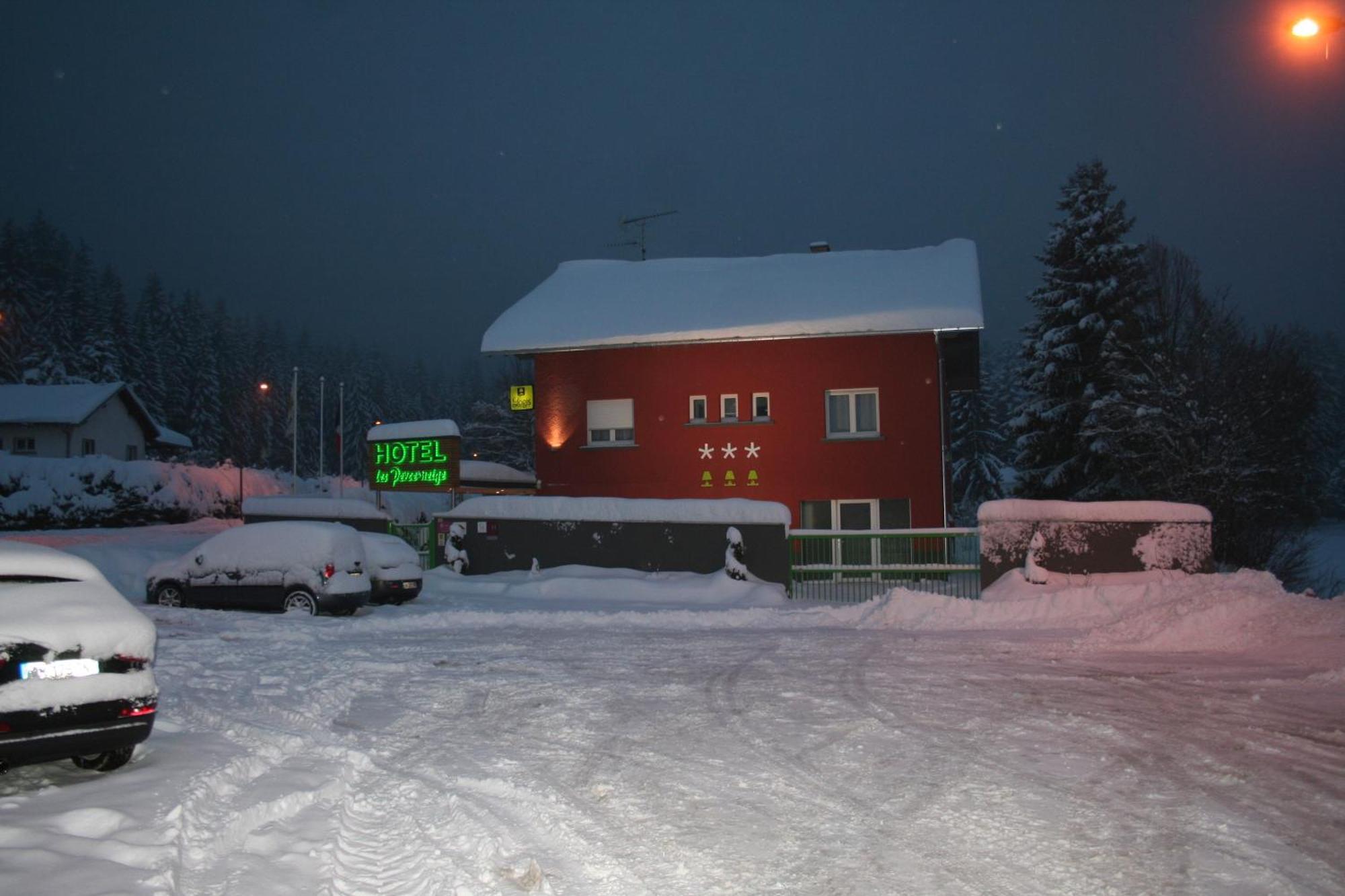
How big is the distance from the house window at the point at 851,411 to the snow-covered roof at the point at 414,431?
1063 cm

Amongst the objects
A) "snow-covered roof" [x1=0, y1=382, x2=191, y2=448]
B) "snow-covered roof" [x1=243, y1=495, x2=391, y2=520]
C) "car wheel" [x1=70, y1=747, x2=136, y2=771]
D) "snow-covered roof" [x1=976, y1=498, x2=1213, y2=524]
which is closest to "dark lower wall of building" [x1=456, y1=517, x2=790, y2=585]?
"snow-covered roof" [x1=243, y1=495, x2=391, y2=520]

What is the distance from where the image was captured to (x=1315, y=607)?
1468cm

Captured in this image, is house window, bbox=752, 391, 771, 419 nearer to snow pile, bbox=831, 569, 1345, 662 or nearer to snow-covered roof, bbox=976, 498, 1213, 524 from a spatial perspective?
snow-covered roof, bbox=976, 498, 1213, 524

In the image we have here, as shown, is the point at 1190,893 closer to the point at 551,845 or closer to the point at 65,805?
the point at 551,845

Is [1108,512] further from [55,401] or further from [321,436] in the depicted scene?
[55,401]

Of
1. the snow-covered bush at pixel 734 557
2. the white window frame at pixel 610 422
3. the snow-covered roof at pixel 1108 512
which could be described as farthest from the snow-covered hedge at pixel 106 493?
the snow-covered roof at pixel 1108 512

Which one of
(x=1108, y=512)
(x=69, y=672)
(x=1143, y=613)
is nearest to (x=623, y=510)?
(x=1108, y=512)

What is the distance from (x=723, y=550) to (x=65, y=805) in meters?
17.3

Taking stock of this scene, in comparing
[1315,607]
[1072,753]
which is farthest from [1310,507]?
[1072,753]

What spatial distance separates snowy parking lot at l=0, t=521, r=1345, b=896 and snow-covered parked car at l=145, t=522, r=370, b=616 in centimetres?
290

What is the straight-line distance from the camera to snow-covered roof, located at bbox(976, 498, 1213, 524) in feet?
65.6

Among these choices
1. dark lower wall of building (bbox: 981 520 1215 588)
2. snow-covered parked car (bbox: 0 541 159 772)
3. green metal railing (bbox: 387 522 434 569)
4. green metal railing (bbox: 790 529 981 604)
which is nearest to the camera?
snow-covered parked car (bbox: 0 541 159 772)

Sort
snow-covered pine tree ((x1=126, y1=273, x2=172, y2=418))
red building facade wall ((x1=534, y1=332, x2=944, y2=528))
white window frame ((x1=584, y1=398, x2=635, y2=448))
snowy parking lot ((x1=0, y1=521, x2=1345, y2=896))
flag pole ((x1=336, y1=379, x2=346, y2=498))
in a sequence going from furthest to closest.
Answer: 1. snow-covered pine tree ((x1=126, y1=273, x2=172, y2=418))
2. flag pole ((x1=336, y1=379, x2=346, y2=498))
3. white window frame ((x1=584, y1=398, x2=635, y2=448))
4. red building facade wall ((x1=534, y1=332, x2=944, y2=528))
5. snowy parking lot ((x1=0, y1=521, x2=1345, y2=896))

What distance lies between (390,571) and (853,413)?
576 inches
